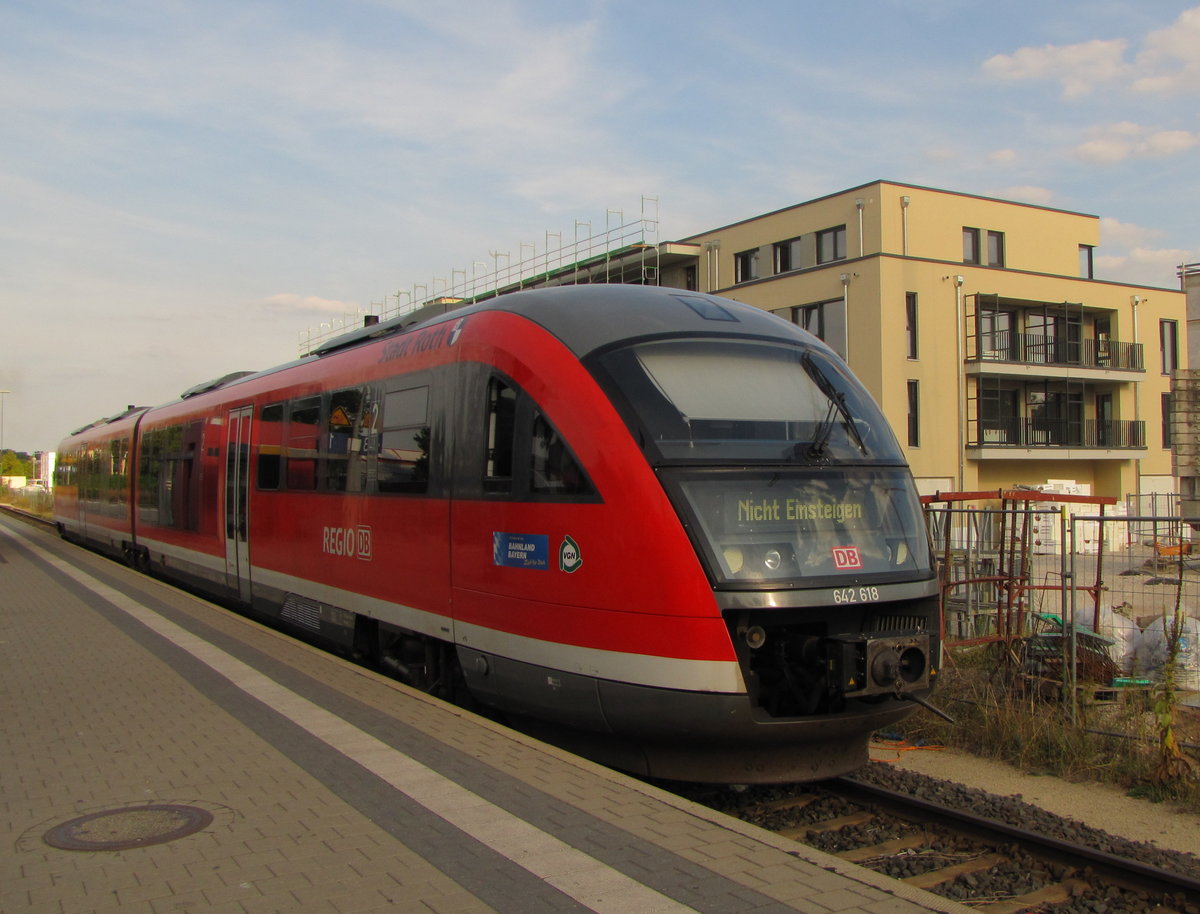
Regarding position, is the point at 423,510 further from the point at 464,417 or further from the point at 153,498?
the point at 153,498

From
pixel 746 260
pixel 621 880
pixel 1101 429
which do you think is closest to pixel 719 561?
pixel 621 880

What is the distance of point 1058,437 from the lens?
37906 millimetres

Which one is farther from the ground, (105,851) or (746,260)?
(746,260)

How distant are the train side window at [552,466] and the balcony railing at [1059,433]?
100.0 ft

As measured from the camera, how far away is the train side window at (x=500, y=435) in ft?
23.0

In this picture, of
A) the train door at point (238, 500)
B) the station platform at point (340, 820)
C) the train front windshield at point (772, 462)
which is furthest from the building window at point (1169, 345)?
the station platform at point (340, 820)

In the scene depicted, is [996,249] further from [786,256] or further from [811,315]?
[811,315]

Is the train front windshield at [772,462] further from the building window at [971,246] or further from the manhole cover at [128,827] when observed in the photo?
the building window at [971,246]

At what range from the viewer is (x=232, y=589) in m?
13.4

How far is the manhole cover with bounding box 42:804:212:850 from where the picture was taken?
4816 mm

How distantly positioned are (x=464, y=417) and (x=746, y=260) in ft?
103

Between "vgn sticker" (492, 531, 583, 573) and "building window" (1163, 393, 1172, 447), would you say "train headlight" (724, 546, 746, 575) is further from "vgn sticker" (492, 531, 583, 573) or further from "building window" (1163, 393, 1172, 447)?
"building window" (1163, 393, 1172, 447)

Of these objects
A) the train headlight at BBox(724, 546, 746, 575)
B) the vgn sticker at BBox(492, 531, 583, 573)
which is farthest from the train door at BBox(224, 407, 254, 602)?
the train headlight at BBox(724, 546, 746, 575)

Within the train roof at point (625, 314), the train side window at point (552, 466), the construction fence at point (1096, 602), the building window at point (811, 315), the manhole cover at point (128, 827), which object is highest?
the building window at point (811, 315)
